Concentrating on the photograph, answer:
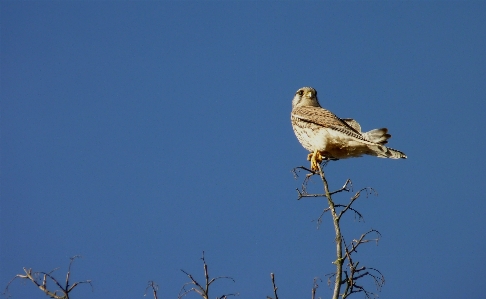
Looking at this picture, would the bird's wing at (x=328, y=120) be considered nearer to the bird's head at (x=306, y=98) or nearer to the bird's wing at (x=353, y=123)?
the bird's wing at (x=353, y=123)

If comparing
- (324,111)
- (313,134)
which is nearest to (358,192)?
(313,134)

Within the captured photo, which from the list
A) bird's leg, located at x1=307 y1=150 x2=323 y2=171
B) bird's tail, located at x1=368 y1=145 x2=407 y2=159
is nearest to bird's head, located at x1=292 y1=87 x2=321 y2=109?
bird's leg, located at x1=307 y1=150 x2=323 y2=171

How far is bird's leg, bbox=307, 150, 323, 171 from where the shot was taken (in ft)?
18.1

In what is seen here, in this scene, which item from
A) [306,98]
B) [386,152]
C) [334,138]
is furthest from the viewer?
[306,98]

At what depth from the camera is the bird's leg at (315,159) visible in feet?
18.1

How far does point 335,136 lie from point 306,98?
1.64 meters

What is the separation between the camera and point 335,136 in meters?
5.53

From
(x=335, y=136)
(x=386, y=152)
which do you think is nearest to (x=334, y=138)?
(x=335, y=136)

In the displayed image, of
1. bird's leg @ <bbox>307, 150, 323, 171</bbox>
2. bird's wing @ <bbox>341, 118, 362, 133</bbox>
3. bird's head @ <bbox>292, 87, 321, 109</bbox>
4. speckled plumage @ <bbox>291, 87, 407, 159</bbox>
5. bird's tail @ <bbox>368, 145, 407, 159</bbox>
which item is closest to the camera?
bird's tail @ <bbox>368, 145, 407, 159</bbox>

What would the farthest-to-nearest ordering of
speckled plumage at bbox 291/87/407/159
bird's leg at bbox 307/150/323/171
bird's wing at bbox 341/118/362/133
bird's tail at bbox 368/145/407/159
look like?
bird's wing at bbox 341/118/362/133, bird's leg at bbox 307/150/323/171, speckled plumage at bbox 291/87/407/159, bird's tail at bbox 368/145/407/159

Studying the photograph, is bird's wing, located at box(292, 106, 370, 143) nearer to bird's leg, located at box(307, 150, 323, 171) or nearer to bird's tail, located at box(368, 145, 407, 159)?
bird's tail, located at box(368, 145, 407, 159)

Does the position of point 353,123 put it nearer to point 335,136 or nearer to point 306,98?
point 335,136

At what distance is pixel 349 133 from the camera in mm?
5465

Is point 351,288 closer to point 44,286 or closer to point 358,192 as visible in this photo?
point 358,192
